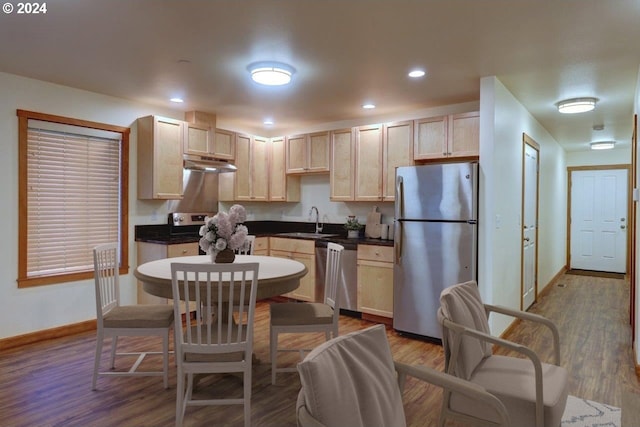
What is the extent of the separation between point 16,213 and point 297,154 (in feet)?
10.1

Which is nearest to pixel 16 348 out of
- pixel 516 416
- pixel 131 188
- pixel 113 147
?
pixel 131 188

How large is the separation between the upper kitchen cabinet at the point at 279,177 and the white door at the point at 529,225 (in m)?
2.92

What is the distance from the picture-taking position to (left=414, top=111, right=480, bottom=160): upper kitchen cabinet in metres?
3.96

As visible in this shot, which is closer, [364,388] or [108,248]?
[364,388]

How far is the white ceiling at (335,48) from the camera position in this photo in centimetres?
232

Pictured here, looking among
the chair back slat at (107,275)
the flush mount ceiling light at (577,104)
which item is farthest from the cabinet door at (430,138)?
the chair back slat at (107,275)

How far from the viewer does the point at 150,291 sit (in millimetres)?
2674

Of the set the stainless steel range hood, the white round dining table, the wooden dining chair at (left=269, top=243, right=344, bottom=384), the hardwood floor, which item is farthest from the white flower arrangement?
the stainless steel range hood

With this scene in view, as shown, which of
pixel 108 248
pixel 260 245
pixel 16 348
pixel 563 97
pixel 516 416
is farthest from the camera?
pixel 260 245

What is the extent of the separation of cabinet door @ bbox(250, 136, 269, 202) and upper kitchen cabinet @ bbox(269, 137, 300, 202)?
0.23ft

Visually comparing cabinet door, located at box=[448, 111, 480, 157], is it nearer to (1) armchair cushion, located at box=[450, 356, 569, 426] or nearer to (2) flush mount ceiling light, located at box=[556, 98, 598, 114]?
(2) flush mount ceiling light, located at box=[556, 98, 598, 114]

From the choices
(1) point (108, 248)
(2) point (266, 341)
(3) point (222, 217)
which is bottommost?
(2) point (266, 341)

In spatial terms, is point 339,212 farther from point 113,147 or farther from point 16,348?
point 16,348

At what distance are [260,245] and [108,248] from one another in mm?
2289
